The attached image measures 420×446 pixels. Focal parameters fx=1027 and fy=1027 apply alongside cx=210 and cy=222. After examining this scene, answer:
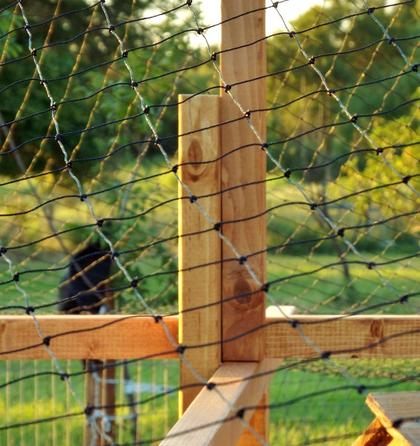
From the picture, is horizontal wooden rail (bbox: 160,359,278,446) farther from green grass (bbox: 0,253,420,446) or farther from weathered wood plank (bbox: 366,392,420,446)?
green grass (bbox: 0,253,420,446)

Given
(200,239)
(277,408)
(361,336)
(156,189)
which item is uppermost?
(156,189)

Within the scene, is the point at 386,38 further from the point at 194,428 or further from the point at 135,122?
the point at 135,122

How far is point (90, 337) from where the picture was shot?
168 cm

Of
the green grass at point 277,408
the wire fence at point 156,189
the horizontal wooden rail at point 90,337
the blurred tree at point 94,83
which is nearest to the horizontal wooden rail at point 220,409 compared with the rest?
the wire fence at point 156,189

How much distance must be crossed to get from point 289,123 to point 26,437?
2604 millimetres

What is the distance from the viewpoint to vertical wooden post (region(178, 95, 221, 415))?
1.61 m

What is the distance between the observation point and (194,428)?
125 centimetres

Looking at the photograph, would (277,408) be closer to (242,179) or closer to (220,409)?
(242,179)

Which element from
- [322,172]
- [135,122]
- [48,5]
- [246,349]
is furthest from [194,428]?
[48,5]

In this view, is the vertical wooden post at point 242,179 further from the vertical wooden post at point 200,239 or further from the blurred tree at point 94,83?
the blurred tree at point 94,83

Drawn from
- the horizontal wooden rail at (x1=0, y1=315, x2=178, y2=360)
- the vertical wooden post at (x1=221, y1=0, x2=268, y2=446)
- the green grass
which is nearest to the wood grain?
the vertical wooden post at (x1=221, y1=0, x2=268, y2=446)

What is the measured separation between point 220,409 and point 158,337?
335 millimetres

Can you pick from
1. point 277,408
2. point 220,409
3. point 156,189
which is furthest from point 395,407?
point 156,189

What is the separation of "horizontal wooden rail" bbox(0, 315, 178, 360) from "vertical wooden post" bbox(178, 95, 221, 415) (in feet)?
0.18
